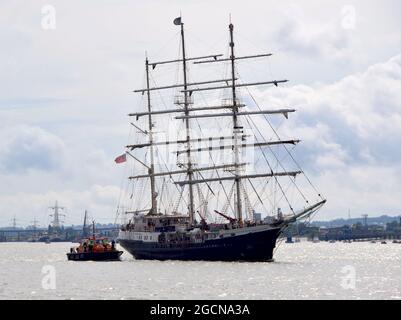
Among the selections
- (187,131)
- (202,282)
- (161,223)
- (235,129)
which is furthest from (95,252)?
(202,282)

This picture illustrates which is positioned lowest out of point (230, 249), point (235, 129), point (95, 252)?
point (230, 249)

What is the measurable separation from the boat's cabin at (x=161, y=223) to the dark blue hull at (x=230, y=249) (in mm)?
2640

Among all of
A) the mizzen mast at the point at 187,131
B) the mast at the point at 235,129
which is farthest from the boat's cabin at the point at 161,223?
the mast at the point at 235,129

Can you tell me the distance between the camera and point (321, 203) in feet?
411

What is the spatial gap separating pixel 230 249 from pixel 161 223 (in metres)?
15.8

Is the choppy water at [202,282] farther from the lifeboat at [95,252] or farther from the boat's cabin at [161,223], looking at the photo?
the lifeboat at [95,252]

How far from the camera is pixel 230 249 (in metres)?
130

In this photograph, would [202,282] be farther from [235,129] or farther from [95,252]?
[95,252]

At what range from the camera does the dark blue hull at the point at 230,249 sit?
12800cm

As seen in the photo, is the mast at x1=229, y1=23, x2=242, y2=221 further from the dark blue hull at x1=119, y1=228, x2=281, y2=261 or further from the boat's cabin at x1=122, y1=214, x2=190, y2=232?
the boat's cabin at x1=122, y1=214, x2=190, y2=232

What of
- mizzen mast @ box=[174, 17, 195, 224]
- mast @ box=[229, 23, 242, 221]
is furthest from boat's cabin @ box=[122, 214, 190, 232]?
mast @ box=[229, 23, 242, 221]

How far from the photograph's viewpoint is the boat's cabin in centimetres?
14012

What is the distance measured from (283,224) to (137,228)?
26509mm

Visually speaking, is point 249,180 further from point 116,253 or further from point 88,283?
point 88,283
